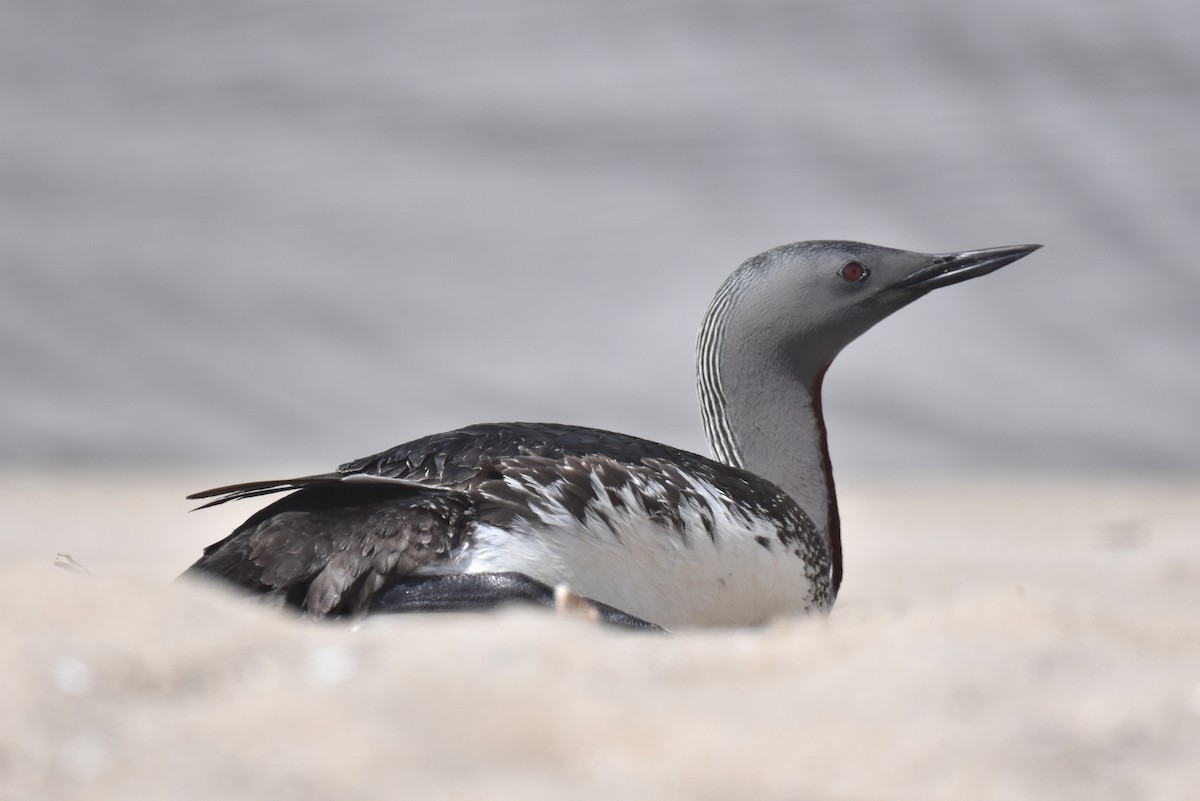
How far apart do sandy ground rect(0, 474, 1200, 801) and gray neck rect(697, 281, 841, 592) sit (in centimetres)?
162

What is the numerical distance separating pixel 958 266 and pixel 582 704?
273cm

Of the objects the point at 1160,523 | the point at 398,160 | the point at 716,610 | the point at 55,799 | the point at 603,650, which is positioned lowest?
the point at 55,799

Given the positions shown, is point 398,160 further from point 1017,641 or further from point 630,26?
point 1017,641

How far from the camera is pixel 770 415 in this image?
12.1ft

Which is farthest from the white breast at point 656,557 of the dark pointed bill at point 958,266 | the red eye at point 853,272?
the dark pointed bill at point 958,266

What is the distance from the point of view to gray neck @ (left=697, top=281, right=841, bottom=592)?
12.0 feet

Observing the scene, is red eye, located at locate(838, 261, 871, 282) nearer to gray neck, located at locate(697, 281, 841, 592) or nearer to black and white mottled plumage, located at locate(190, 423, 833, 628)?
gray neck, located at locate(697, 281, 841, 592)

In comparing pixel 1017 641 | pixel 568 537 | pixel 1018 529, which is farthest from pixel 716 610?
pixel 1018 529

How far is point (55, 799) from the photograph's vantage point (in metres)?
1.30

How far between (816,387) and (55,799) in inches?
109

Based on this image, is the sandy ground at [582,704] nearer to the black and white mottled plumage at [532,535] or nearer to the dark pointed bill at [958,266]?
the black and white mottled plumage at [532,535]

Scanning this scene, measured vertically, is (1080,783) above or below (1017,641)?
below

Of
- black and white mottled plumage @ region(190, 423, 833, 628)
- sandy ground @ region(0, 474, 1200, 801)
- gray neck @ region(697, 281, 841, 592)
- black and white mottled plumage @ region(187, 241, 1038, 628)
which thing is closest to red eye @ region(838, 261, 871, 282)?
gray neck @ region(697, 281, 841, 592)

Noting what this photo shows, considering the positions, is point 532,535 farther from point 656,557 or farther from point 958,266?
point 958,266
